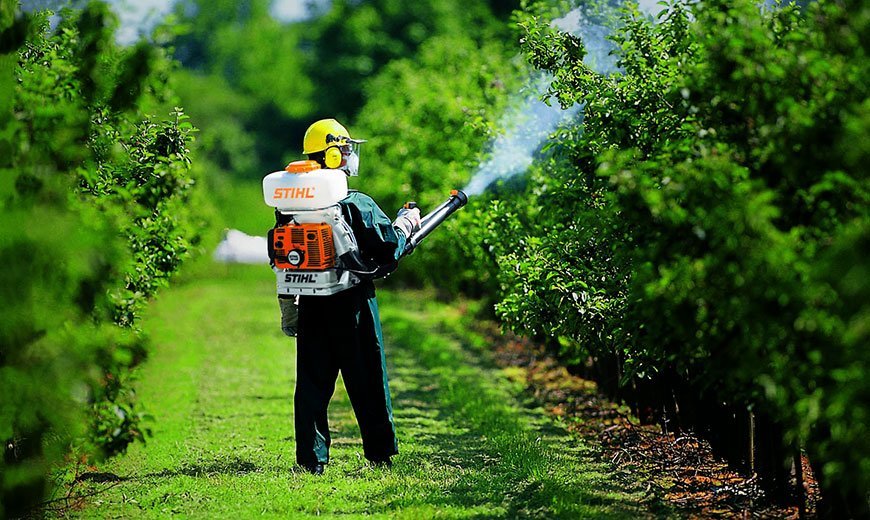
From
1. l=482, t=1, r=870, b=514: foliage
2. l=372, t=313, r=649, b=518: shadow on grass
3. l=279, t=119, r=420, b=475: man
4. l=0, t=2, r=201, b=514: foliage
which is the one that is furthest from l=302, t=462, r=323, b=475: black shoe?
l=482, t=1, r=870, b=514: foliage

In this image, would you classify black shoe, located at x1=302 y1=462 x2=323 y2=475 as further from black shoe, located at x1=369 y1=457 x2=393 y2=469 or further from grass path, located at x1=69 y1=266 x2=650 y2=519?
black shoe, located at x1=369 y1=457 x2=393 y2=469

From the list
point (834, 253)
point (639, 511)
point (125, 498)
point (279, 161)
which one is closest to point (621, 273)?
point (639, 511)

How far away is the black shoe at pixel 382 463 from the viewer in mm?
8242

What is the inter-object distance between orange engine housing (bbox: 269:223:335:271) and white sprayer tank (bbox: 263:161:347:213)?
0.15m

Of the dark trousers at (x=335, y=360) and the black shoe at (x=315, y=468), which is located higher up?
the dark trousers at (x=335, y=360)

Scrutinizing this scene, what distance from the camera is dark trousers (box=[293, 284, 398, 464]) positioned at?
8.02m

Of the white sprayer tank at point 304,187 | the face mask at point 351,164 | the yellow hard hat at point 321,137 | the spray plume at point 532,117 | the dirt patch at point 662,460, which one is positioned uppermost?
the spray plume at point 532,117

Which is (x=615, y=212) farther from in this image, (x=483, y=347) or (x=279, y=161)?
(x=279, y=161)

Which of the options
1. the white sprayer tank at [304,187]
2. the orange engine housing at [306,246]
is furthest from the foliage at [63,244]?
the orange engine housing at [306,246]

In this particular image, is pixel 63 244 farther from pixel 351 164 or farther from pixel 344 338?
pixel 351 164

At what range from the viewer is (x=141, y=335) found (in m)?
7.37

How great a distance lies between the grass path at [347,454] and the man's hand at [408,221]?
1.75 m

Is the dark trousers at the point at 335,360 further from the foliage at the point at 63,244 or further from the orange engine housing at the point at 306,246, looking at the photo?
the foliage at the point at 63,244

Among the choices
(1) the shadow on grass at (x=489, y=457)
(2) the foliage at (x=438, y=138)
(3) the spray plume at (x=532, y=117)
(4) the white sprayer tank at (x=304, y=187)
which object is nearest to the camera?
(1) the shadow on grass at (x=489, y=457)
